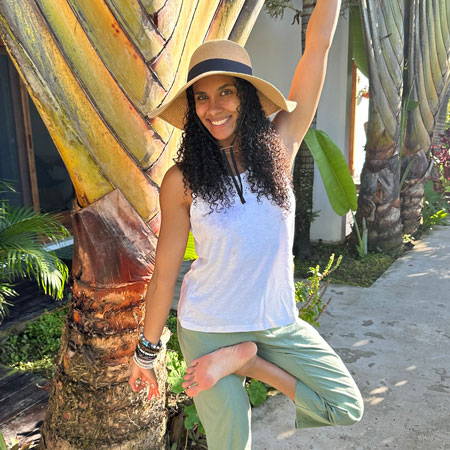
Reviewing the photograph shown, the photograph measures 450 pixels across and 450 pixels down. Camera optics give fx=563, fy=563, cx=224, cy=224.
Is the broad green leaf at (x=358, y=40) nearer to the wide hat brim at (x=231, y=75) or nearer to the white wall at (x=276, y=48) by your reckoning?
the white wall at (x=276, y=48)

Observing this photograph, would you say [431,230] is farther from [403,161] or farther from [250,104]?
[250,104]

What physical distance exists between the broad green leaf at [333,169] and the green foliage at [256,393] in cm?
260

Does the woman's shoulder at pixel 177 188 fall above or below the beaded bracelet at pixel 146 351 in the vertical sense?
above

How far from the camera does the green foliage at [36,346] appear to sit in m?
4.01

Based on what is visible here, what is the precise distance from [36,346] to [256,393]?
1.91 metres

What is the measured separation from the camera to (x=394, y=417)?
126 inches

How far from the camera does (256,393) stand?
10.9 feet

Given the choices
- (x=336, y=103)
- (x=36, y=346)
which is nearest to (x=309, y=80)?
(x=36, y=346)

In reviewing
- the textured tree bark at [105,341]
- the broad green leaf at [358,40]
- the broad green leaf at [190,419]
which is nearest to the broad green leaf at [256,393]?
the broad green leaf at [190,419]

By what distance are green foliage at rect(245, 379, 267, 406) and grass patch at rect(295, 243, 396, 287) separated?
8.05 ft

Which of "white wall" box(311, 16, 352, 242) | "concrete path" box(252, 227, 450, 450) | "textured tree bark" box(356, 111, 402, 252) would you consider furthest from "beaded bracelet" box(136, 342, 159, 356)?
"white wall" box(311, 16, 352, 242)

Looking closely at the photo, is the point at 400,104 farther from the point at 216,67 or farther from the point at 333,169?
the point at 216,67

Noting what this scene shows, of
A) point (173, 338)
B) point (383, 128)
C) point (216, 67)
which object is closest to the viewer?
point (216, 67)

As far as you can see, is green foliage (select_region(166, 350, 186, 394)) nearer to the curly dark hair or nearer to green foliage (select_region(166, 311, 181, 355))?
green foliage (select_region(166, 311, 181, 355))
